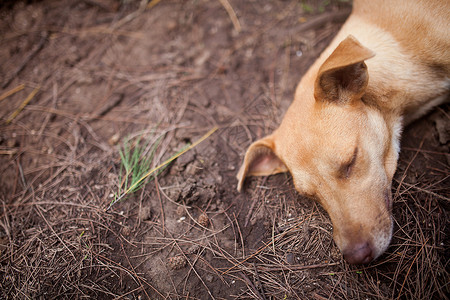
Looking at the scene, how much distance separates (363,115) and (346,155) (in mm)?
433

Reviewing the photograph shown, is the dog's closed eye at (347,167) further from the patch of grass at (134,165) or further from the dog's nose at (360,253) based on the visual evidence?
the patch of grass at (134,165)

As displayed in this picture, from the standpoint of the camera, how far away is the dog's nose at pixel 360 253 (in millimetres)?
2029

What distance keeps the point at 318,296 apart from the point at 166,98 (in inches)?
109

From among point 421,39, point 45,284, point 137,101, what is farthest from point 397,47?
point 45,284

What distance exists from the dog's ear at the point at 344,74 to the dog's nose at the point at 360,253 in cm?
110

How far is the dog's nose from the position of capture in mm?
2029

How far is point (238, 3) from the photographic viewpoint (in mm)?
4371

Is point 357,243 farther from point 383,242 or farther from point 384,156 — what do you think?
point 384,156

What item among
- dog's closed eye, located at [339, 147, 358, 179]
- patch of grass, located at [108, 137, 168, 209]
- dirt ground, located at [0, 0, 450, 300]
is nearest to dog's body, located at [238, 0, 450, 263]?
dog's closed eye, located at [339, 147, 358, 179]

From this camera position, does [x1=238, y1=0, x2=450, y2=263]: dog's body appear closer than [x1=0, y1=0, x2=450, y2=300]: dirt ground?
Yes

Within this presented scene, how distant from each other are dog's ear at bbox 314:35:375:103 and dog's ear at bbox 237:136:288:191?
689 millimetres

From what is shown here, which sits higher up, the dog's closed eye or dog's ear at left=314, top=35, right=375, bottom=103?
dog's ear at left=314, top=35, right=375, bottom=103

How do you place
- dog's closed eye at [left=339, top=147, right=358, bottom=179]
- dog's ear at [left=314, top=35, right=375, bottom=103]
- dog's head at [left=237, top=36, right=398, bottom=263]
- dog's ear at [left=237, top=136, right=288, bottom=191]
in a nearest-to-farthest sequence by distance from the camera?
1. dog's ear at [left=314, top=35, right=375, bottom=103]
2. dog's head at [left=237, top=36, right=398, bottom=263]
3. dog's closed eye at [left=339, top=147, right=358, bottom=179]
4. dog's ear at [left=237, top=136, right=288, bottom=191]

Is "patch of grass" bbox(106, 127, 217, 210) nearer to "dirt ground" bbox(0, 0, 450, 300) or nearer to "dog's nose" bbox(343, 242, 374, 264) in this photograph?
"dirt ground" bbox(0, 0, 450, 300)
